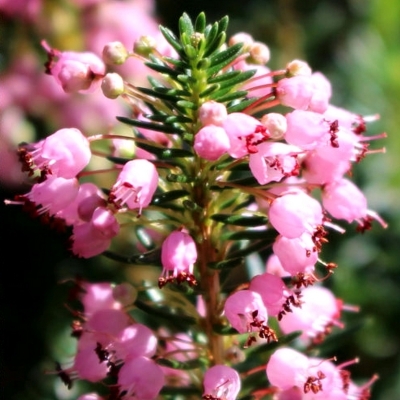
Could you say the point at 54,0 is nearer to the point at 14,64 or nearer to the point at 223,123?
the point at 14,64

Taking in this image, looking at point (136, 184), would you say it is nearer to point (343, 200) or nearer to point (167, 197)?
point (167, 197)

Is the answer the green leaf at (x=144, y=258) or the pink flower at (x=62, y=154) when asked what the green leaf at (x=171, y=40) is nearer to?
the pink flower at (x=62, y=154)

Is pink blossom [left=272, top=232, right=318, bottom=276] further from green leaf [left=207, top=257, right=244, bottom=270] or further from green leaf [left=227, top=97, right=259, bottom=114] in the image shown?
green leaf [left=227, top=97, right=259, bottom=114]

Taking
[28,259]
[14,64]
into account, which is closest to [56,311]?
[28,259]

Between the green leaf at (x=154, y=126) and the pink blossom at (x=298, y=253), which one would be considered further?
the green leaf at (x=154, y=126)

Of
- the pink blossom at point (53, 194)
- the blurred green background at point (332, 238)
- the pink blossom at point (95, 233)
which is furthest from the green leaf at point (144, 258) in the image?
the blurred green background at point (332, 238)

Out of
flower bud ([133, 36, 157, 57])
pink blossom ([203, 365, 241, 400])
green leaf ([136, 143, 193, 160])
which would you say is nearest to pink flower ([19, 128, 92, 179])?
green leaf ([136, 143, 193, 160])

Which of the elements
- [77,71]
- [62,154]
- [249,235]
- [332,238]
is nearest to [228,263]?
[249,235]
